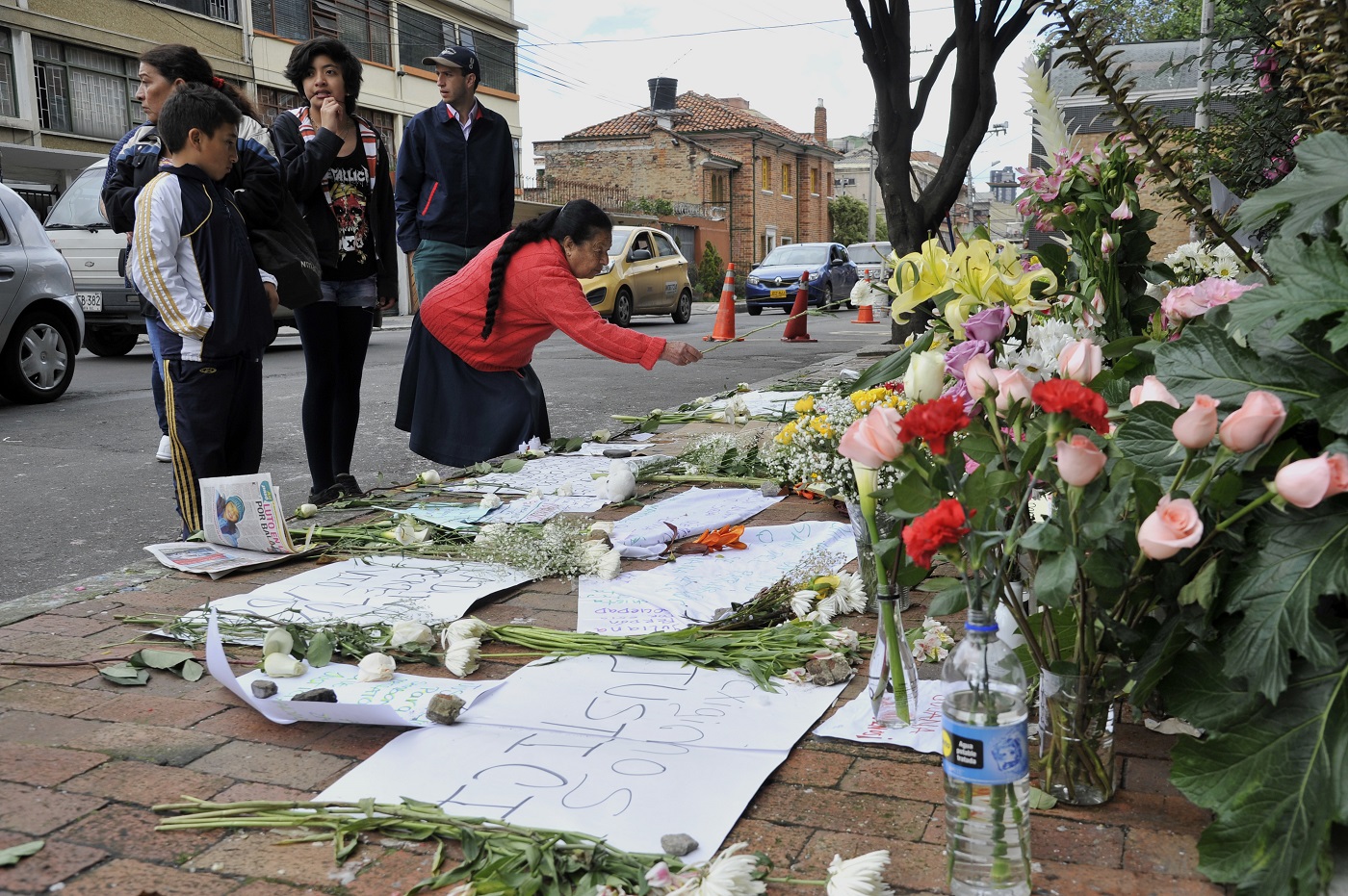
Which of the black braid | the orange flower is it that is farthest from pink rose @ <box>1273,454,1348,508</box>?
the black braid

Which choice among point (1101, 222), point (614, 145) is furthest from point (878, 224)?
point (1101, 222)

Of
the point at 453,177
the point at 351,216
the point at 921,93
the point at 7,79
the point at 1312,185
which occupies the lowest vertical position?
the point at 1312,185

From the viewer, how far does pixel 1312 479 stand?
4.73ft

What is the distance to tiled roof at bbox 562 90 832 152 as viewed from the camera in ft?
146

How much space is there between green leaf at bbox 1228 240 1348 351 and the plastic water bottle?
590 millimetres

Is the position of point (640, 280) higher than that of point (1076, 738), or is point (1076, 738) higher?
point (640, 280)

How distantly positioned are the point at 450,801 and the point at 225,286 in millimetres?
2585

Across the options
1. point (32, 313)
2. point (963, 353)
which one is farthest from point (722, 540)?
point (32, 313)

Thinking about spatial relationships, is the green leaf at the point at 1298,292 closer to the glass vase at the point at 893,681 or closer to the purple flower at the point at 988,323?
the purple flower at the point at 988,323

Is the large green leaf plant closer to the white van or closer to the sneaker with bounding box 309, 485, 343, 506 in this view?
the sneaker with bounding box 309, 485, 343, 506

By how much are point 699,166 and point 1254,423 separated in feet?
142

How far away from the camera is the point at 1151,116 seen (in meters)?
2.40

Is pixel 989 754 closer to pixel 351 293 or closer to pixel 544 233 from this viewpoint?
pixel 544 233

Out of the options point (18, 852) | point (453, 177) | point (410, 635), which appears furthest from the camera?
point (453, 177)
